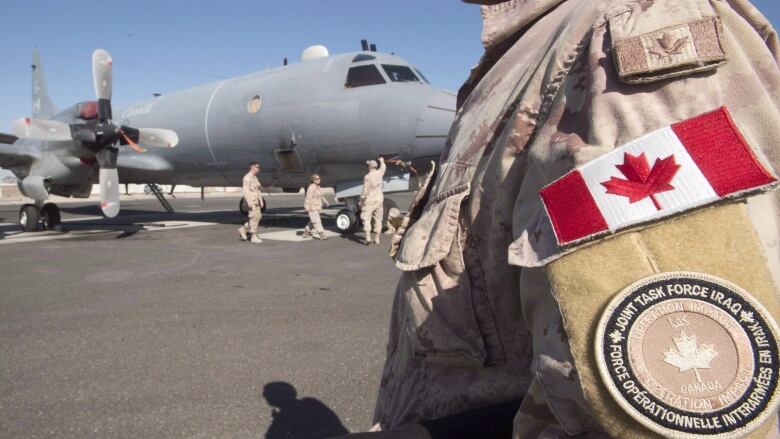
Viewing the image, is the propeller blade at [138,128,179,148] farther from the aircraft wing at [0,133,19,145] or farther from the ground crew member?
the ground crew member

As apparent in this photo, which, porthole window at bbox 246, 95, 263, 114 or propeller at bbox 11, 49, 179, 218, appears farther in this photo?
propeller at bbox 11, 49, 179, 218

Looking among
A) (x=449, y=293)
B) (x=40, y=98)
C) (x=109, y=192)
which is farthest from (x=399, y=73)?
(x=40, y=98)

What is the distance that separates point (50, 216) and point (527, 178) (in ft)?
44.2

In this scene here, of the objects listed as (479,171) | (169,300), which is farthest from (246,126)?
(479,171)

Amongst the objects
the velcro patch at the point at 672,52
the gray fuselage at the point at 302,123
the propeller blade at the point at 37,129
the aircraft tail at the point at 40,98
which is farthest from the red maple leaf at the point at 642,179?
the aircraft tail at the point at 40,98

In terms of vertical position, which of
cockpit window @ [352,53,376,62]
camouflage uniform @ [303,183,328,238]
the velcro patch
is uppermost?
cockpit window @ [352,53,376,62]

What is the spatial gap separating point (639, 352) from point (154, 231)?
1223 centimetres

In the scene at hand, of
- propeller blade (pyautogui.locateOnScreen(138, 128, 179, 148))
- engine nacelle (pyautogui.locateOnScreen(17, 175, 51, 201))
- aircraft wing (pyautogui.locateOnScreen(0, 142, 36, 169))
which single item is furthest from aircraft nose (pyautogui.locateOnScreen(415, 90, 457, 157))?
aircraft wing (pyautogui.locateOnScreen(0, 142, 36, 169))

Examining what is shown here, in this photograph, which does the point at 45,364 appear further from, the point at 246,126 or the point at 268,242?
the point at 246,126

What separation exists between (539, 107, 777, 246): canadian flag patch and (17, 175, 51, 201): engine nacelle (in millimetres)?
13474

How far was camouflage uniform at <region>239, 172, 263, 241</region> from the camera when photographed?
30.8 feet

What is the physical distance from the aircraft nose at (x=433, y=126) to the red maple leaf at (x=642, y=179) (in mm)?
7442

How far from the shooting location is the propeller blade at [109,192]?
1074cm

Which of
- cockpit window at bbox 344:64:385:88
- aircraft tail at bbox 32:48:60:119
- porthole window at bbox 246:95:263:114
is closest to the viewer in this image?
cockpit window at bbox 344:64:385:88
